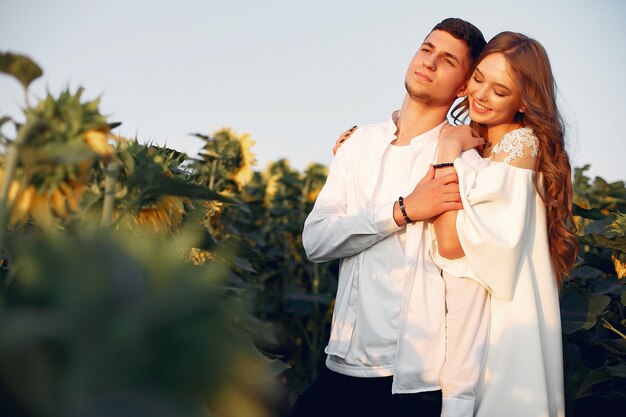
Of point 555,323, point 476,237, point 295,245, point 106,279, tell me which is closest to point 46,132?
point 106,279

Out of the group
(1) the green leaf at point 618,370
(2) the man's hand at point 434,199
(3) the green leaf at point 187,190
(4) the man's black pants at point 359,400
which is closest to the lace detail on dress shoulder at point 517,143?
(2) the man's hand at point 434,199

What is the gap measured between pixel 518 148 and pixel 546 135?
0.15 meters

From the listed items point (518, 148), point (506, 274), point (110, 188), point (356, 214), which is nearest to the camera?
point (110, 188)

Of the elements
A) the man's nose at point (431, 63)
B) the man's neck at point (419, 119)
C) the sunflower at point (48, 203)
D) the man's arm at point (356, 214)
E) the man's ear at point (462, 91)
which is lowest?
the sunflower at point (48, 203)

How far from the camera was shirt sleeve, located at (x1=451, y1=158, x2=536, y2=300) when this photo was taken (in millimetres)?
2164

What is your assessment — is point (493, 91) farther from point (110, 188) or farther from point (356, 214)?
point (110, 188)

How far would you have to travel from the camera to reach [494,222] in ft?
7.23

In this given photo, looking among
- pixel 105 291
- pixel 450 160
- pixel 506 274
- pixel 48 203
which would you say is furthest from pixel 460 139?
pixel 105 291

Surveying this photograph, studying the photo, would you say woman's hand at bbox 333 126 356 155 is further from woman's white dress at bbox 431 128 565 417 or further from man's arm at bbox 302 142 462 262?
woman's white dress at bbox 431 128 565 417

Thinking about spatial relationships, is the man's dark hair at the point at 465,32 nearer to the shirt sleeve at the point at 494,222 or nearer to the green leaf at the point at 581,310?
the shirt sleeve at the point at 494,222

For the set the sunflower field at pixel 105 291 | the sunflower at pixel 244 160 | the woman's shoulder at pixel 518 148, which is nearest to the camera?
the sunflower field at pixel 105 291

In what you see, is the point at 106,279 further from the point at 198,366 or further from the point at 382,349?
the point at 382,349

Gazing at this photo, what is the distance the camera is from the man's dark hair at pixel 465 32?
2523mm

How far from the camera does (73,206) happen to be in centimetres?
105
